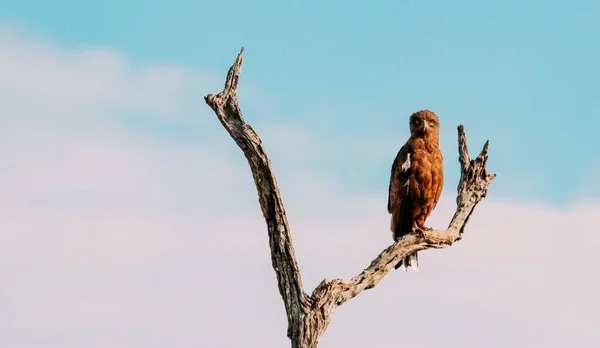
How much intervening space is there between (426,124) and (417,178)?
2.30 feet

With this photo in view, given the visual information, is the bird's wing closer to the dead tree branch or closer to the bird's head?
the bird's head

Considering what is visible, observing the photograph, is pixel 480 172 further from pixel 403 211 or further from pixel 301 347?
pixel 301 347

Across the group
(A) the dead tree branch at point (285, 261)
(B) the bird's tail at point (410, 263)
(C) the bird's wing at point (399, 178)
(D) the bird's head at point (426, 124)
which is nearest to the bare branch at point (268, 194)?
(A) the dead tree branch at point (285, 261)

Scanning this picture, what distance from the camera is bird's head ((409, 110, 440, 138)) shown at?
9898 mm

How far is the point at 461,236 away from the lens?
385 inches

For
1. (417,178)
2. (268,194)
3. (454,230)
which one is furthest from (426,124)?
(268,194)

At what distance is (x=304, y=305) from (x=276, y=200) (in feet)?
3.30

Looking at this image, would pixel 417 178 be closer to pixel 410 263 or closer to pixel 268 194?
pixel 410 263

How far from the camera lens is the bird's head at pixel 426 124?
990 centimetres

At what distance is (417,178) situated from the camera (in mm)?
9641

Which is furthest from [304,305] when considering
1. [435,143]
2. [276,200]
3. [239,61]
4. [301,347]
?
[435,143]

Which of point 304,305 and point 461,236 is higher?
point 461,236

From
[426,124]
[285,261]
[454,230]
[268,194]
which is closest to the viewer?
[268,194]

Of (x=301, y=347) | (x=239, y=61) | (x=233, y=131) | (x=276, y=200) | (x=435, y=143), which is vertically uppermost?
(x=435, y=143)
